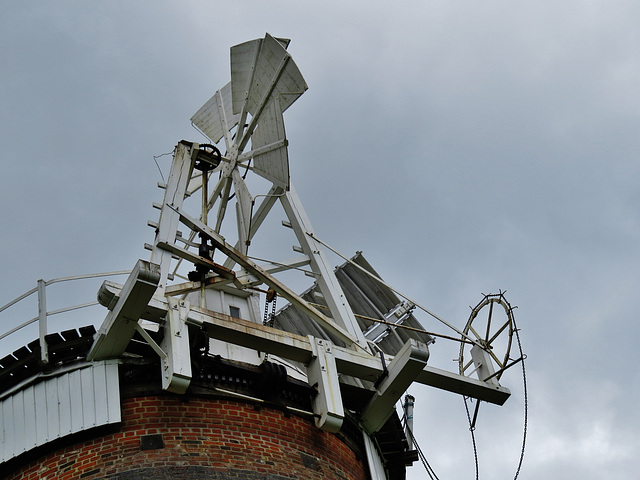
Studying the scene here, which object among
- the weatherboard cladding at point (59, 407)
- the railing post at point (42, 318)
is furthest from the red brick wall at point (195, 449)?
the railing post at point (42, 318)

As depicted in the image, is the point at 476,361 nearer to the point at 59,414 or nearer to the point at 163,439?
the point at 163,439

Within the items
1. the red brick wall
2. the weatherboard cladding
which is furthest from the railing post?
the red brick wall

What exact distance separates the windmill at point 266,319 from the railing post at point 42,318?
0.54 m

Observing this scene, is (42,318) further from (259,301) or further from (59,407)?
(259,301)

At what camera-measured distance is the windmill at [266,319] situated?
38.0 ft

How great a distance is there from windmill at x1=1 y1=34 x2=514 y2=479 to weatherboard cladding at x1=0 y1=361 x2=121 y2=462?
12.9 inches

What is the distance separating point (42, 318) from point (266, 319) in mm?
4223

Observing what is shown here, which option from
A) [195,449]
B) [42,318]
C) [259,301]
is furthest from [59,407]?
[259,301]

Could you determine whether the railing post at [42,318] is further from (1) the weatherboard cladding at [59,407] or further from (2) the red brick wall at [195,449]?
(2) the red brick wall at [195,449]

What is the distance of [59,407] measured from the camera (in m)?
11.3

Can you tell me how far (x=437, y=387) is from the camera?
1396 cm

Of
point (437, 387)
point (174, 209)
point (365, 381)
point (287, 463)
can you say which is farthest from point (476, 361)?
point (174, 209)

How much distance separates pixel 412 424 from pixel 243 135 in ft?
20.9

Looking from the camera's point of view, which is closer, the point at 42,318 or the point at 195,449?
the point at 195,449
